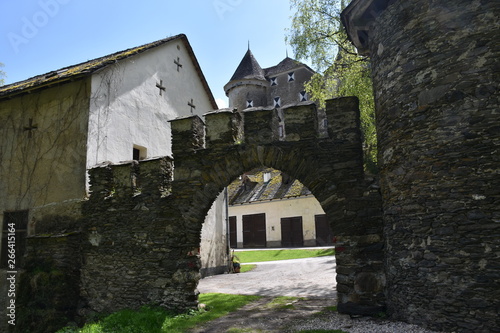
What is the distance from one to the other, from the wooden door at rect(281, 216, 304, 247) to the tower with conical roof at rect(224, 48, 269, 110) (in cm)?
1812

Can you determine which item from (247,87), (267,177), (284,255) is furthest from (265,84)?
(284,255)

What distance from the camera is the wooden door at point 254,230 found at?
26.0 metres

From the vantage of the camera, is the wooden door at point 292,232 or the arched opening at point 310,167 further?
the wooden door at point 292,232

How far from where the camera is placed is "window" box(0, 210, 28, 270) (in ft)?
32.8

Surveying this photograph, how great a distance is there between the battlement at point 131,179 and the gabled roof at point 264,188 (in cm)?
1642

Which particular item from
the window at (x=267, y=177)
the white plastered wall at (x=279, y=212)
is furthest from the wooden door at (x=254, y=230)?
the window at (x=267, y=177)

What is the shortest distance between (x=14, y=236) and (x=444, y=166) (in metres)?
10.2

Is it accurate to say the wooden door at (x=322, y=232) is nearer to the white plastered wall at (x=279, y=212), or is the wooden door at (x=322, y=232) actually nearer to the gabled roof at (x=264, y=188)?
→ the white plastered wall at (x=279, y=212)

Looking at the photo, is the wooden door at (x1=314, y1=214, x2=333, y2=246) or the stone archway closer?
the stone archway

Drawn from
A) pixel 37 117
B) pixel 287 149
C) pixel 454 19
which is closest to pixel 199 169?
pixel 287 149

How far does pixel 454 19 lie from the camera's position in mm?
5215

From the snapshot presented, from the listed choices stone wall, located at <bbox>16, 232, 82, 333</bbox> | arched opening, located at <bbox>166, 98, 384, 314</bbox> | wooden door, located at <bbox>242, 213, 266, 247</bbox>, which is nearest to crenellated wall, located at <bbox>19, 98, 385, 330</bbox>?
arched opening, located at <bbox>166, 98, 384, 314</bbox>

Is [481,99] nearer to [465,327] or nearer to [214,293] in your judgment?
[465,327]

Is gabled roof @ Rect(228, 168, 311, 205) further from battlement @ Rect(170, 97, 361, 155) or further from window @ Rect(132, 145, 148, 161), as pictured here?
battlement @ Rect(170, 97, 361, 155)
